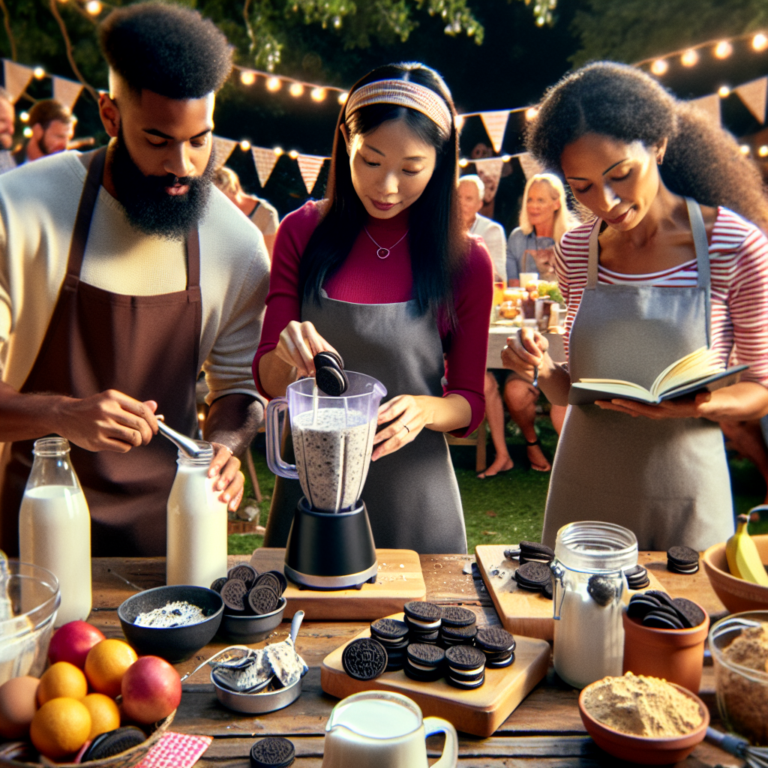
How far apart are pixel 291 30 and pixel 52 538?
1101cm

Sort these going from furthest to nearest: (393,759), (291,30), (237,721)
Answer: (291,30)
(237,721)
(393,759)

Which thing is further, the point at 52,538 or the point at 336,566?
the point at 336,566

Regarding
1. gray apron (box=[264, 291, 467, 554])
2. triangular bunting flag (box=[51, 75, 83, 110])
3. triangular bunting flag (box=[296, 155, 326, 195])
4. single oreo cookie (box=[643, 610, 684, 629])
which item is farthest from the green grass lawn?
triangular bunting flag (box=[51, 75, 83, 110])

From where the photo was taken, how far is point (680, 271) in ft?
6.25

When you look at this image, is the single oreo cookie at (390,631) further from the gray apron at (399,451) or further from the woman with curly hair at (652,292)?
the woman with curly hair at (652,292)

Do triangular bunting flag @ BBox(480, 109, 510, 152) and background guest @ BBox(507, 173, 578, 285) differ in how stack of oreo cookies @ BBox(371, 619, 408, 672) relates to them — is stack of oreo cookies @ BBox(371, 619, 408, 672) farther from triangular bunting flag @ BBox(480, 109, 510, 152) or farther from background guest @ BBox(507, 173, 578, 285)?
triangular bunting flag @ BBox(480, 109, 510, 152)

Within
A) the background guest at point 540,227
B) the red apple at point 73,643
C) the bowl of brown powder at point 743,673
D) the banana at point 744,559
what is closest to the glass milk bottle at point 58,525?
the red apple at point 73,643

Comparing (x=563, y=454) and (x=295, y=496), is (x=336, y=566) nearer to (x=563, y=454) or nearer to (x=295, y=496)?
(x=295, y=496)

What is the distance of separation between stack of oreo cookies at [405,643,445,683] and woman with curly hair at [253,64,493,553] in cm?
71

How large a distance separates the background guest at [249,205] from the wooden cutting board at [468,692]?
5.00 metres

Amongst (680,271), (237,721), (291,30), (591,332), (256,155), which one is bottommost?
(237,721)

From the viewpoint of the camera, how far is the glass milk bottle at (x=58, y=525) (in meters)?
1.36

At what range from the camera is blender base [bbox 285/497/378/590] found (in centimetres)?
148

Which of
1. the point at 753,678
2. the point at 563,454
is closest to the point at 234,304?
the point at 563,454
